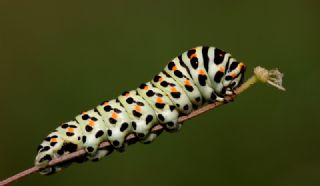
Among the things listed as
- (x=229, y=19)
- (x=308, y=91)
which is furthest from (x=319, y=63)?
(x=229, y=19)

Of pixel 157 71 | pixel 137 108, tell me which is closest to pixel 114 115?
pixel 137 108

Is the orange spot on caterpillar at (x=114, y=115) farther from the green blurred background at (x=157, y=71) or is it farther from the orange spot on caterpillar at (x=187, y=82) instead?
the green blurred background at (x=157, y=71)

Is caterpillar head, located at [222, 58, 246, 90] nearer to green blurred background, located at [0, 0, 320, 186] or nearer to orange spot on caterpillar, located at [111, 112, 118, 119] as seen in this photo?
orange spot on caterpillar, located at [111, 112, 118, 119]

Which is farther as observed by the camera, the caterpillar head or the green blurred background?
the green blurred background

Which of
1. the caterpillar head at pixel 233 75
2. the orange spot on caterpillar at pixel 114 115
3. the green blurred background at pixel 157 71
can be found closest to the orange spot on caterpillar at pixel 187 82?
the caterpillar head at pixel 233 75

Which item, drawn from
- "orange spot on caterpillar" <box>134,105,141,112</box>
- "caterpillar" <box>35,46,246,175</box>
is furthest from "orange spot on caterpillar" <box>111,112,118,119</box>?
"orange spot on caterpillar" <box>134,105,141,112</box>

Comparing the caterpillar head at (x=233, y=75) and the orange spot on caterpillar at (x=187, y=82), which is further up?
the orange spot on caterpillar at (x=187, y=82)

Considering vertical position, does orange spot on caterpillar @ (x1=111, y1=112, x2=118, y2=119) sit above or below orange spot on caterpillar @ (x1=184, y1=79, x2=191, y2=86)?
below

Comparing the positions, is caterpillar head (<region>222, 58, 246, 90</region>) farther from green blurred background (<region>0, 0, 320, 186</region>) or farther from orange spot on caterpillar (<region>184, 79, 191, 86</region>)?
green blurred background (<region>0, 0, 320, 186</region>)
